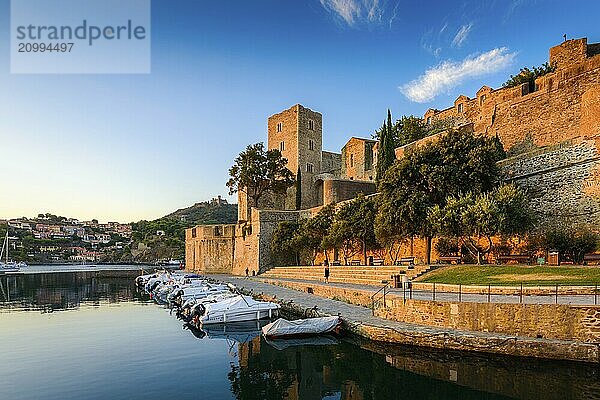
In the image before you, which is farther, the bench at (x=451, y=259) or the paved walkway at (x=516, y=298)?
the bench at (x=451, y=259)

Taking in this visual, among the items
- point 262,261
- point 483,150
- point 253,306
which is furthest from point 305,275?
point 483,150

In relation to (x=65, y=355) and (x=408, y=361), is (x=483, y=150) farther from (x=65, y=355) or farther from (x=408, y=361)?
(x=65, y=355)

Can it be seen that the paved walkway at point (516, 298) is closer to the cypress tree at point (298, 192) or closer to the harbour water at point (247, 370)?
the harbour water at point (247, 370)

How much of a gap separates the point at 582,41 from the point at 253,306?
1070 inches

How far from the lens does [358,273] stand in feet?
85.4

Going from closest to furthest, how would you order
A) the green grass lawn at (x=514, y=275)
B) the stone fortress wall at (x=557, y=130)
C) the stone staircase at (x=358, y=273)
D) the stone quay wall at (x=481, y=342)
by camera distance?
the stone quay wall at (x=481, y=342)
the green grass lawn at (x=514, y=275)
the stone fortress wall at (x=557, y=130)
the stone staircase at (x=358, y=273)

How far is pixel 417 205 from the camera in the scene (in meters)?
23.6

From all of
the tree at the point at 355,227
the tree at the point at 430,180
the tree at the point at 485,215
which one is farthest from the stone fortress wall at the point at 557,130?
the tree at the point at 355,227

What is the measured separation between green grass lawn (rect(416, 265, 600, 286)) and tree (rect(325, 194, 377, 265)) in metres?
9.56

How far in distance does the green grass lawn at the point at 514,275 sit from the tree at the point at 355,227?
956cm

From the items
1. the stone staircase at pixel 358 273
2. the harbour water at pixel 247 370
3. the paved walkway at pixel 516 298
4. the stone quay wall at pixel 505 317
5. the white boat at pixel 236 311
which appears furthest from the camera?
the stone staircase at pixel 358 273

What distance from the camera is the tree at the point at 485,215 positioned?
20.2 meters

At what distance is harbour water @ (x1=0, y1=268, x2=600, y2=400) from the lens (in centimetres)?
1110

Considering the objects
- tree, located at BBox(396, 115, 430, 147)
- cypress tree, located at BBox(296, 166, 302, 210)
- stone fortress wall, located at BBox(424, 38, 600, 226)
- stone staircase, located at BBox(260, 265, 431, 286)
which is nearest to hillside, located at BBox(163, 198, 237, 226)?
cypress tree, located at BBox(296, 166, 302, 210)
